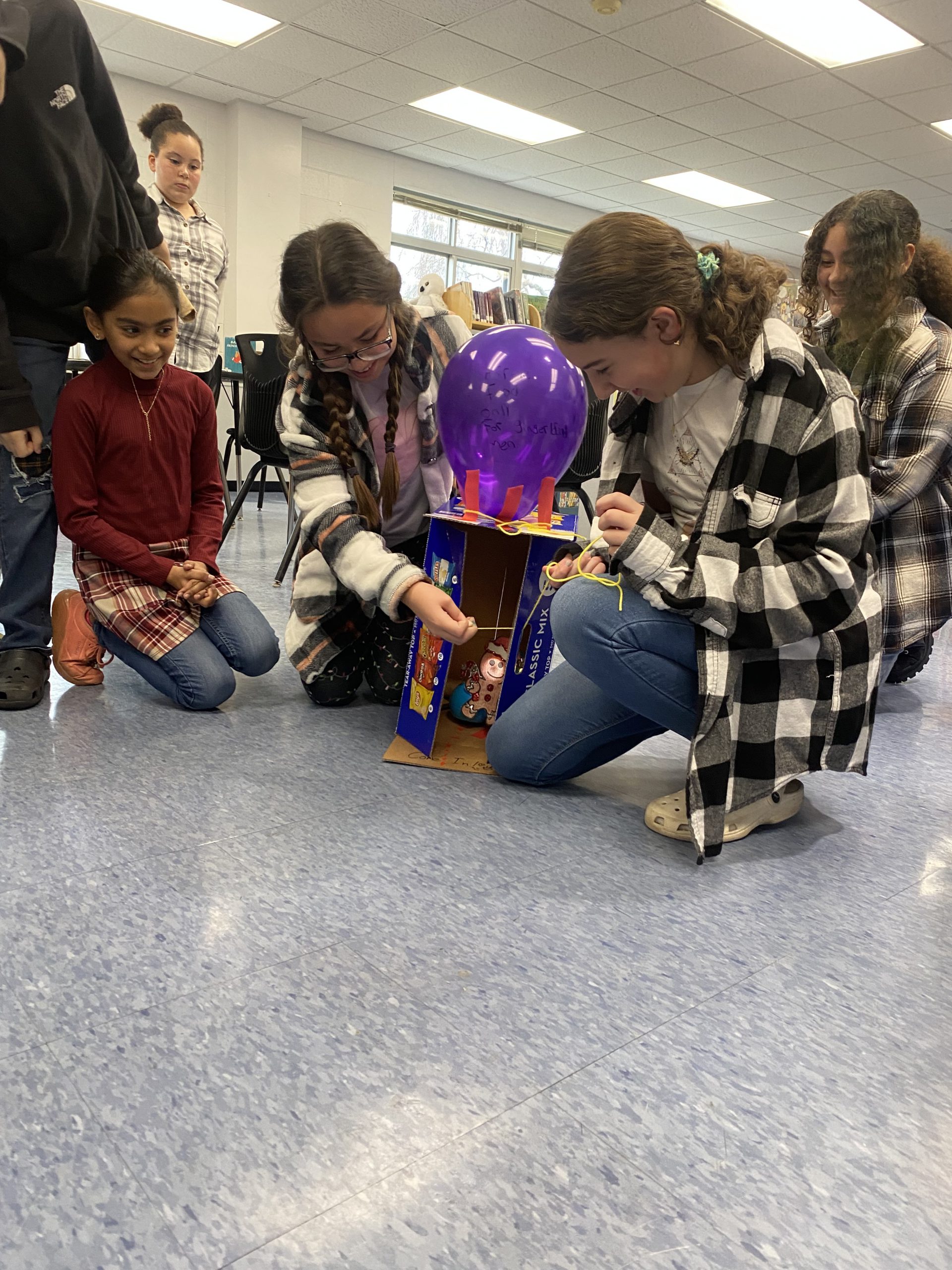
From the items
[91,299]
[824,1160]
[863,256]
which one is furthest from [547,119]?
[824,1160]

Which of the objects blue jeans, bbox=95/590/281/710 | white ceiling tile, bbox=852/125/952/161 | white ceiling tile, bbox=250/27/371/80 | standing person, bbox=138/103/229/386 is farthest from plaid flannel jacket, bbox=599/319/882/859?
white ceiling tile, bbox=852/125/952/161

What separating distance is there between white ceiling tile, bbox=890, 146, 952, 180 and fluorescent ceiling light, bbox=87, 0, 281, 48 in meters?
4.08

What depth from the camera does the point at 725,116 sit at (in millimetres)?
5426

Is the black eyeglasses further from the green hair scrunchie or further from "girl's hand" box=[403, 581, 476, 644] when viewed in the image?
the green hair scrunchie

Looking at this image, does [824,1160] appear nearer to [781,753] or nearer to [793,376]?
[781,753]

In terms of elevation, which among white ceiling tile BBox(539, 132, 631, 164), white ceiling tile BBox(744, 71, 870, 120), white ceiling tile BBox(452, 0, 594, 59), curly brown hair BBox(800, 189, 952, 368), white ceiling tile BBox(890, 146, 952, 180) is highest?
white ceiling tile BBox(890, 146, 952, 180)

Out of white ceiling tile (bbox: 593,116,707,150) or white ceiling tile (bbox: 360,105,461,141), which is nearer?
white ceiling tile (bbox: 593,116,707,150)

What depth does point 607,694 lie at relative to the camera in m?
1.32

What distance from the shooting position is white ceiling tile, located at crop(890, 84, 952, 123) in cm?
492

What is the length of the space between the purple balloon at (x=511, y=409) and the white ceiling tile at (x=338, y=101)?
472cm

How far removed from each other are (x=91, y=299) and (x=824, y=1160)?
5.52ft

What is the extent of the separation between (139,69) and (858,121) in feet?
13.4

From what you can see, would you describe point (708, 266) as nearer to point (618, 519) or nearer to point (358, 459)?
point (618, 519)

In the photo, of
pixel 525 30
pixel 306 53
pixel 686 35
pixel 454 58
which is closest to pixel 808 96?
pixel 686 35
